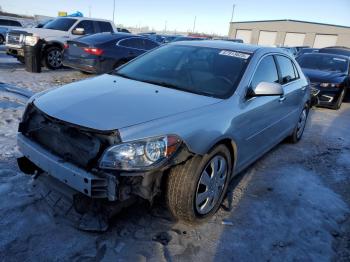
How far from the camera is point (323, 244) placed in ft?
9.70

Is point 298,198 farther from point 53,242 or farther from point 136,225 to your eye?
point 53,242

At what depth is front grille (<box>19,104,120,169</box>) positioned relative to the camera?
2432 mm

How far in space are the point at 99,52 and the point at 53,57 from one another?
2870 mm

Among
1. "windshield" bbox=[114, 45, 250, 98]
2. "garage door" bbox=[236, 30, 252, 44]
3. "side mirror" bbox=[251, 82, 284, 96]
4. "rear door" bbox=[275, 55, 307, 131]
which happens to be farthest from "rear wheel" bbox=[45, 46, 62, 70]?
"garage door" bbox=[236, 30, 252, 44]

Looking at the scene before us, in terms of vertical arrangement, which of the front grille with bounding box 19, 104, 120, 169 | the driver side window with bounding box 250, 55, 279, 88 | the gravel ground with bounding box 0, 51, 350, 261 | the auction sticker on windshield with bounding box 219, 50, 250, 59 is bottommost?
the gravel ground with bounding box 0, 51, 350, 261

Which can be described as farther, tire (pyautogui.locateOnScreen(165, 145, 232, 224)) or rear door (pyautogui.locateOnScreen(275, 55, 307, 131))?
rear door (pyautogui.locateOnScreen(275, 55, 307, 131))

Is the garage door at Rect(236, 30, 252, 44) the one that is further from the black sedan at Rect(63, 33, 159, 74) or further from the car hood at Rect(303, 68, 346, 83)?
the black sedan at Rect(63, 33, 159, 74)

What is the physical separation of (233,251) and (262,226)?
54 centimetres

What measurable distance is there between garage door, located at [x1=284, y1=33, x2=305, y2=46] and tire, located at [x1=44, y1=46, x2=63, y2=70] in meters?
40.9

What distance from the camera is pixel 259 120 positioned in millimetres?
3650

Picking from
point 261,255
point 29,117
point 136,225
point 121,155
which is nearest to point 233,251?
point 261,255

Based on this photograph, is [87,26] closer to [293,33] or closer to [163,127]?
[163,127]

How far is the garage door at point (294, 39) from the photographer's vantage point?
44.9 metres

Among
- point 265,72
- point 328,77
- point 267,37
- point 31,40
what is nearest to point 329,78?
point 328,77
